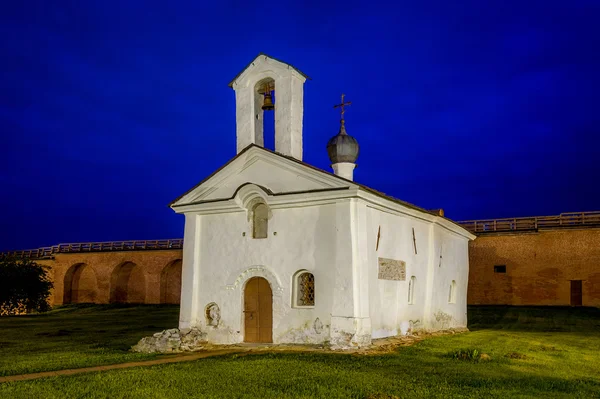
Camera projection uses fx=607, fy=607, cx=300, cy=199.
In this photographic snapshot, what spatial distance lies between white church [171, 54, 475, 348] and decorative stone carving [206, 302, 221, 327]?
3 centimetres

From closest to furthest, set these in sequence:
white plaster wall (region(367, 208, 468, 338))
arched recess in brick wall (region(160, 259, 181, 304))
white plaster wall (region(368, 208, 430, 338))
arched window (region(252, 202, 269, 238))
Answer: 1. white plaster wall (region(368, 208, 430, 338))
2. white plaster wall (region(367, 208, 468, 338))
3. arched window (region(252, 202, 269, 238))
4. arched recess in brick wall (region(160, 259, 181, 304))

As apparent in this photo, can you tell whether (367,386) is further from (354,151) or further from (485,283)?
(485,283)

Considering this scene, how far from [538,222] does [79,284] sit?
30.8 m

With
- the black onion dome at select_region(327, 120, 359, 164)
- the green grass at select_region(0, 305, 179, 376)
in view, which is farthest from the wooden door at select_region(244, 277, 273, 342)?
the black onion dome at select_region(327, 120, 359, 164)

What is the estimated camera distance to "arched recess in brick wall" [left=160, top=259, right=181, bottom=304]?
126ft

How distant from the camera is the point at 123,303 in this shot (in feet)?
130

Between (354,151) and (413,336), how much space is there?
558 cm

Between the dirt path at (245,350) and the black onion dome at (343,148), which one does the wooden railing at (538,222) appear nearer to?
the black onion dome at (343,148)

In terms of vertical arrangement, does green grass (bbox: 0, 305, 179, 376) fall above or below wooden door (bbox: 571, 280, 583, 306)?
below

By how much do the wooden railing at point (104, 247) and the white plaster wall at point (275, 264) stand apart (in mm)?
21801

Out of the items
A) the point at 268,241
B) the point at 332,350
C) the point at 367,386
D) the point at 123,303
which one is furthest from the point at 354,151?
the point at 123,303

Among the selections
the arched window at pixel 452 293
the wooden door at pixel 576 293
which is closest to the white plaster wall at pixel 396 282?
the arched window at pixel 452 293

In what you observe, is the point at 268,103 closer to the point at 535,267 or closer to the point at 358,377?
the point at 358,377

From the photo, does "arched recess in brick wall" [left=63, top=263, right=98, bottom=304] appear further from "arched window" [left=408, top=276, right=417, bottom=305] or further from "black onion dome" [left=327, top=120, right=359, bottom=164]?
"arched window" [left=408, top=276, right=417, bottom=305]
